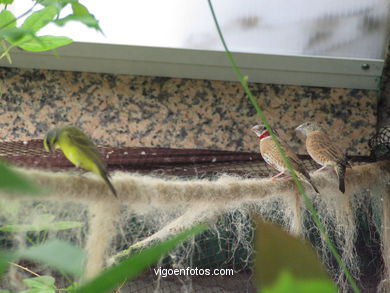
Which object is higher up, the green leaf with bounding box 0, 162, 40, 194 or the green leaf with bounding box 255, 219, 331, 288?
the green leaf with bounding box 0, 162, 40, 194

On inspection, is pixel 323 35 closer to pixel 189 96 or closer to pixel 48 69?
pixel 189 96

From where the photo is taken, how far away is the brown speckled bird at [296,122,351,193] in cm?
142

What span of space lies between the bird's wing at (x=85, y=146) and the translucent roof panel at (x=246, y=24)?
0.54m

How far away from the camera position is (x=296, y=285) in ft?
0.45

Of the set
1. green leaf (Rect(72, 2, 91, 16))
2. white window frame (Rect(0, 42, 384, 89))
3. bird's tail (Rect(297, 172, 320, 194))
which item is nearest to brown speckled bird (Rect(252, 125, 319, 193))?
bird's tail (Rect(297, 172, 320, 194))

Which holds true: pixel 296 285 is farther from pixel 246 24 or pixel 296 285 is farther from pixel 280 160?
pixel 246 24

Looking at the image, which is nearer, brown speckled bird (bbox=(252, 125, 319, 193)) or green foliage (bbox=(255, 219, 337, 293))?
green foliage (bbox=(255, 219, 337, 293))

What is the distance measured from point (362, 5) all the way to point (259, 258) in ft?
4.72

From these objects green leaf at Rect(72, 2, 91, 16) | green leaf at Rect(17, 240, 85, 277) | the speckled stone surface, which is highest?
the speckled stone surface

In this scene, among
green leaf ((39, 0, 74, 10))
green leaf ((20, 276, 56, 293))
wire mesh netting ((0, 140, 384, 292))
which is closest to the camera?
green leaf ((39, 0, 74, 10))

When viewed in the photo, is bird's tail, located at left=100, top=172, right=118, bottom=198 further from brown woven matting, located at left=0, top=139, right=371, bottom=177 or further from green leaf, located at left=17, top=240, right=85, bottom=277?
green leaf, located at left=17, top=240, right=85, bottom=277

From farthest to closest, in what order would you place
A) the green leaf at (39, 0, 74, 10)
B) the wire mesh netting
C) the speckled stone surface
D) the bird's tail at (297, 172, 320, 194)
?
the speckled stone surface < the bird's tail at (297, 172, 320, 194) < the wire mesh netting < the green leaf at (39, 0, 74, 10)

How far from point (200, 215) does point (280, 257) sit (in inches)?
43.5

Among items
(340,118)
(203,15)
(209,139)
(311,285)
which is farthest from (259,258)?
(340,118)
